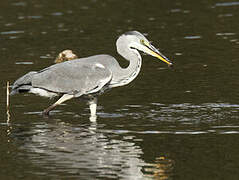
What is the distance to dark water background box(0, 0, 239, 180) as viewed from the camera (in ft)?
33.8

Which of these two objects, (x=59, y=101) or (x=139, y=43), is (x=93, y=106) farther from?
(x=139, y=43)

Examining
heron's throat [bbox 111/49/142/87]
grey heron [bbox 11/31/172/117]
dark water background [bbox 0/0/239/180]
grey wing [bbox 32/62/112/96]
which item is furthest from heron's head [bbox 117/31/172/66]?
dark water background [bbox 0/0/239/180]

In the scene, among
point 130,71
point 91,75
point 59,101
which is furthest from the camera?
point 59,101

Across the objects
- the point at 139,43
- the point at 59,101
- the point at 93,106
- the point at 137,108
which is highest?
the point at 139,43

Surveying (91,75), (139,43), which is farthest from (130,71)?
(91,75)

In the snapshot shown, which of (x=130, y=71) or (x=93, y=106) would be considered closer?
(x=130, y=71)

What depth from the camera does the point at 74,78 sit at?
1341 cm

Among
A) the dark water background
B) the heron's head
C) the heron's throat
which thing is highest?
the heron's head

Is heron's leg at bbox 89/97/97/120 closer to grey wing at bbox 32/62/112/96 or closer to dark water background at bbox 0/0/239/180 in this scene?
dark water background at bbox 0/0/239/180

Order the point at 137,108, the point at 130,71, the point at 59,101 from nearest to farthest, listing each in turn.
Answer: the point at 130,71 → the point at 59,101 → the point at 137,108

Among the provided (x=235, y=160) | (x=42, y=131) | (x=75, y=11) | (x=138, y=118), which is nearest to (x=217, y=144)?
(x=235, y=160)

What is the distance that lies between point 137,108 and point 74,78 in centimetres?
158

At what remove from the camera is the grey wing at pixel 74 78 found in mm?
13117

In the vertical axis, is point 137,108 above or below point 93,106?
below
